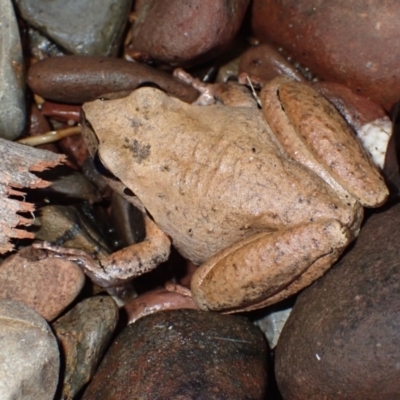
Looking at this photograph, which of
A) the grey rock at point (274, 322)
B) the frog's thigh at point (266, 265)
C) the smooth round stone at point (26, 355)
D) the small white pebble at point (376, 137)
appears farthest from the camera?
the grey rock at point (274, 322)

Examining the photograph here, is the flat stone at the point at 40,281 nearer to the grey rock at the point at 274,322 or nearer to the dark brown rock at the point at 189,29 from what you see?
the grey rock at the point at 274,322

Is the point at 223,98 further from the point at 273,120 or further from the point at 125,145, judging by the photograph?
the point at 125,145

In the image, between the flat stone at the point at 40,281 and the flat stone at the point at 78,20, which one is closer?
the flat stone at the point at 40,281

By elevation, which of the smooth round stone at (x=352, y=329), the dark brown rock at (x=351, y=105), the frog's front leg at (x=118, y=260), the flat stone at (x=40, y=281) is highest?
the dark brown rock at (x=351, y=105)

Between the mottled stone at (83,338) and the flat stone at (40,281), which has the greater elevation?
the flat stone at (40,281)

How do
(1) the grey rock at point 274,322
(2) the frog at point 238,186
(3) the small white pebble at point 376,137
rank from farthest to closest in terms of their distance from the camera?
(1) the grey rock at point 274,322, (3) the small white pebble at point 376,137, (2) the frog at point 238,186

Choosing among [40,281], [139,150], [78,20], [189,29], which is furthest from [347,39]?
[40,281]

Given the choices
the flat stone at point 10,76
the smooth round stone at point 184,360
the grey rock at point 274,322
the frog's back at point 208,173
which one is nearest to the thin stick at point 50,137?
the flat stone at point 10,76

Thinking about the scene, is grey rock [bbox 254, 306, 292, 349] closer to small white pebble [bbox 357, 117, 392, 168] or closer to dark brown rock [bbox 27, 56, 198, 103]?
small white pebble [bbox 357, 117, 392, 168]

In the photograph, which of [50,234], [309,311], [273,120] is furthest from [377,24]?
[50,234]
